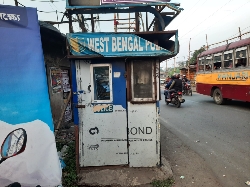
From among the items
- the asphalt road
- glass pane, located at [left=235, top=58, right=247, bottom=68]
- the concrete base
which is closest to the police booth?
the concrete base

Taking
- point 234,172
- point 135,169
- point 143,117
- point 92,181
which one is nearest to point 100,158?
point 92,181

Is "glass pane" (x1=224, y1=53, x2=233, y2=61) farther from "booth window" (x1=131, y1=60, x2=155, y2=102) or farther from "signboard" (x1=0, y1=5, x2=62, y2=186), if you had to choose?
"signboard" (x1=0, y1=5, x2=62, y2=186)

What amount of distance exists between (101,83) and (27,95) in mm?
1224

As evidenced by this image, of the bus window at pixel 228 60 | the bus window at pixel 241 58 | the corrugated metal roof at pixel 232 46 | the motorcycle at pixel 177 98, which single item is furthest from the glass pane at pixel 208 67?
the motorcycle at pixel 177 98

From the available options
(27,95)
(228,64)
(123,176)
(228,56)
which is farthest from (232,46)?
(27,95)

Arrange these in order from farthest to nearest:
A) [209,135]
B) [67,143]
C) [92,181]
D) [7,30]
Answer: [209,135] < [67,143] < [92,181] < [7,30]

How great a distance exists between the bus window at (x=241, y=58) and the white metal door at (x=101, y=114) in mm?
7244

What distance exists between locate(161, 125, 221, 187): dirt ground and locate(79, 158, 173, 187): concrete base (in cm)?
24

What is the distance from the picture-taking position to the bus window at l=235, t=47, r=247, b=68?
838cm

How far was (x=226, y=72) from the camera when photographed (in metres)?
9.41

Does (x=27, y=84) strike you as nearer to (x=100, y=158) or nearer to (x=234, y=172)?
(x=100, y=158)

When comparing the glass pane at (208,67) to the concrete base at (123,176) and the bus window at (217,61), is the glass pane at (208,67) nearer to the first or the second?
the bus window at (217,61)

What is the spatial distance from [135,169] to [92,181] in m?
0.78

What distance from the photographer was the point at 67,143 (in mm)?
4801
